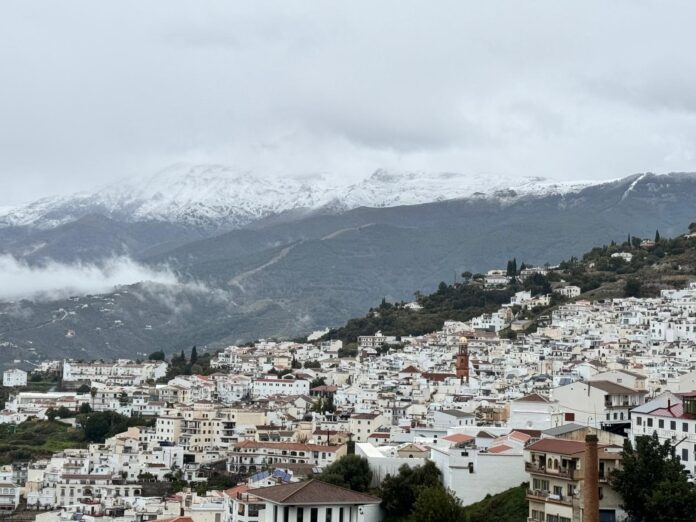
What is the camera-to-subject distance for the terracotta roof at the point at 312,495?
1688 inches

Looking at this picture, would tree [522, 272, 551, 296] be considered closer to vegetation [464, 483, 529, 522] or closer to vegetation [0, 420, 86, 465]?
vegetation [0, 420, 86, 465]

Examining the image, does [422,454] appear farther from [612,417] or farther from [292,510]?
[292,510]

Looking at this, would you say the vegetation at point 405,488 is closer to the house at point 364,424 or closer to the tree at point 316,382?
the house at point 364,424

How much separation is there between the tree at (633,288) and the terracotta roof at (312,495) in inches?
3222

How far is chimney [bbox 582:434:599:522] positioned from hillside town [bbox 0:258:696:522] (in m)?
0.10

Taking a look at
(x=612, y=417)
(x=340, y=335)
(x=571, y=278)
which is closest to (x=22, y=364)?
(x=340, y=335)

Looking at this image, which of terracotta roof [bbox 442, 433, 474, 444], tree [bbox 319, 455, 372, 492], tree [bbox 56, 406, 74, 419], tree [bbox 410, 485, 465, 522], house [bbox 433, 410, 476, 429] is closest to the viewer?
tree [bbox 410, 485, 465, 522]

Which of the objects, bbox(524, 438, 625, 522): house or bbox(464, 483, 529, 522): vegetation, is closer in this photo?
bbox(524, 438, 625, 522): house

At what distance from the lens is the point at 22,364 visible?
18500cm

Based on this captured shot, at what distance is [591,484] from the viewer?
4072 centimetres

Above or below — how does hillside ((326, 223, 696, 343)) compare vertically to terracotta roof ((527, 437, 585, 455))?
above

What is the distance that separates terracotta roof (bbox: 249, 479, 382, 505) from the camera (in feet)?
141

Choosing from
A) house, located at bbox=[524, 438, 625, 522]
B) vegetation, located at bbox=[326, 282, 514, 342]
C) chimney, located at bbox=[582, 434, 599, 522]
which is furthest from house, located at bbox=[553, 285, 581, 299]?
chimney, located at bbox=[582, 434, 599, 522]

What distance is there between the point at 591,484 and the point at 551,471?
106 inches
